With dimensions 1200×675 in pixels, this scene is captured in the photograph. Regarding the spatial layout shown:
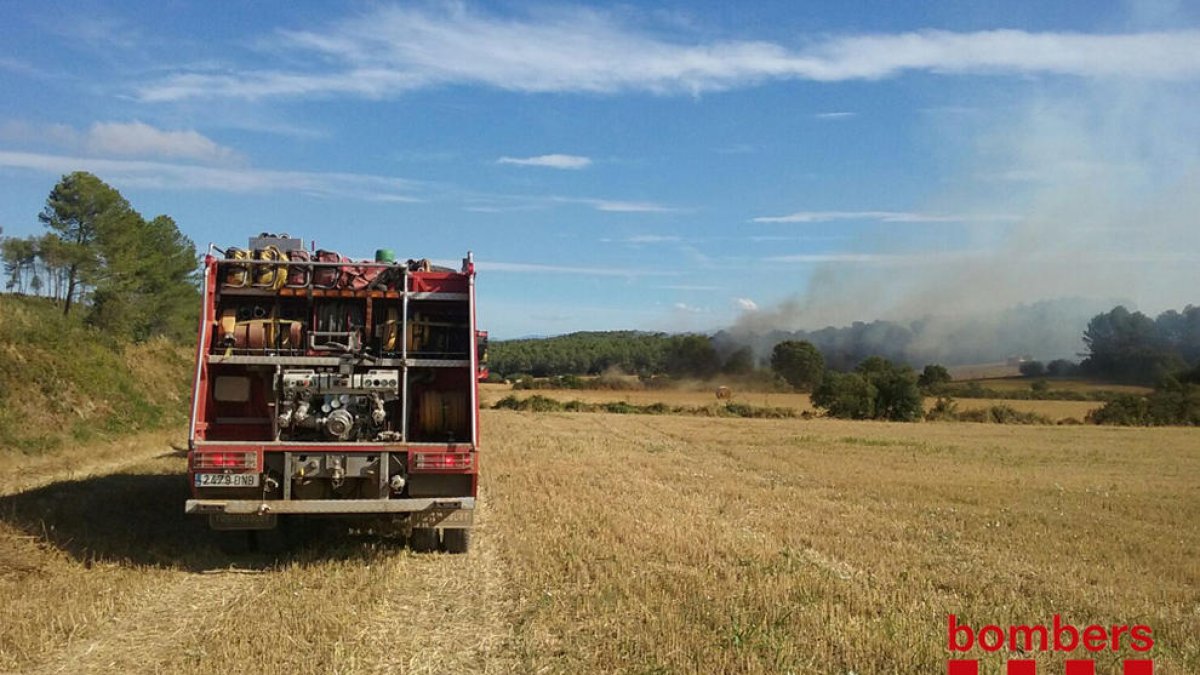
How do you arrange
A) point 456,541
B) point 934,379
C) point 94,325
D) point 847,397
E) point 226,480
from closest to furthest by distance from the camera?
1. point 226,480
2. point 456,541
3. point 94,325
4. point 847,397
5. point 934,379

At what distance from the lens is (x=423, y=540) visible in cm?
1012

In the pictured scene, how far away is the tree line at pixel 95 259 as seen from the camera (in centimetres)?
3656

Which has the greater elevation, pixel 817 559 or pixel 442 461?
pixel 442 461

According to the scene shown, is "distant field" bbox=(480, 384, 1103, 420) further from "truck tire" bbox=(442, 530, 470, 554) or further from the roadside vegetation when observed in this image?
"truck tire" bbox=(442, 530, 470, 554)

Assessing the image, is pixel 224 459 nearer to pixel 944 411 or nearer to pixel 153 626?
pixel 153 626

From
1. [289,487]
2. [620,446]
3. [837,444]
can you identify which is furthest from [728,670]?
[837,444]

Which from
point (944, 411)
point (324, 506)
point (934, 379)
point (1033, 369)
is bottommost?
point (944, 411)

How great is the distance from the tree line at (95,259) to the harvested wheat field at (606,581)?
23.2 metres

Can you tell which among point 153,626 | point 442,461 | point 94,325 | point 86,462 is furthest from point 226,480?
point 94,325

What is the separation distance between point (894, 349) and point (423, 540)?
105 meters

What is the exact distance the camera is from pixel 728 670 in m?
5.75

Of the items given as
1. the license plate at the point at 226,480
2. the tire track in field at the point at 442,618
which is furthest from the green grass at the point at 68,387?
the tire track in field at the point at 442,618

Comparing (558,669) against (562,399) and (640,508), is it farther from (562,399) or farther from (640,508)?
(562,399)

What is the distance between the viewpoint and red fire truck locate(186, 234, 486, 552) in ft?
29.6
